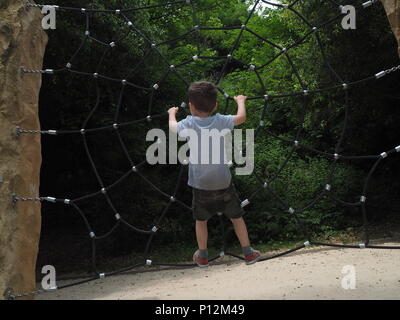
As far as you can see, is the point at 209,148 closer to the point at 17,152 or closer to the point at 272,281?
the point at 17,152

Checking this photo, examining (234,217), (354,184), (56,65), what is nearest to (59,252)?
(56,65)

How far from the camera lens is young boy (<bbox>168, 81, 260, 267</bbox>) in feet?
8.96

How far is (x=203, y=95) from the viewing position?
272 centimetres

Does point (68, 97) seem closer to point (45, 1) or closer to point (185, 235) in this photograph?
point (45, 1)

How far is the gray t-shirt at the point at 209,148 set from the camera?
2770 mm

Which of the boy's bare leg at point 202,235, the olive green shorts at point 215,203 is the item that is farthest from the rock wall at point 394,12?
the boy's bare leg at point 202,235

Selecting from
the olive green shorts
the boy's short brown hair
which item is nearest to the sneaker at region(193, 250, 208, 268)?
the olive green shorts

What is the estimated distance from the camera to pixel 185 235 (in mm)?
7887

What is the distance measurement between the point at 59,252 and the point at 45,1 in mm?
3868

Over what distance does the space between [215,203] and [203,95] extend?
58cm

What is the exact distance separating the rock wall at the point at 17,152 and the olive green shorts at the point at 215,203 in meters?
1.22

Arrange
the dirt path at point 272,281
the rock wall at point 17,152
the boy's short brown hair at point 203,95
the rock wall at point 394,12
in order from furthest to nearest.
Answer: the dirt path at point 272,281 → the rock wall at point 17,152 → the rock wall at point 394,12 → the boy's short brown hair at point 203,95

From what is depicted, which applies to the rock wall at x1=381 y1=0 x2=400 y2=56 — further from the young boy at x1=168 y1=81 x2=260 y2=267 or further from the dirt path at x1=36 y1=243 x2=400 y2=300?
the dirt path at x1=36 y1=243 x2=400 y2=300

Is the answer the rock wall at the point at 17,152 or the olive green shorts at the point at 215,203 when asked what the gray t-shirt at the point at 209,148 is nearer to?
the olive green shorts at the point at 215,203
